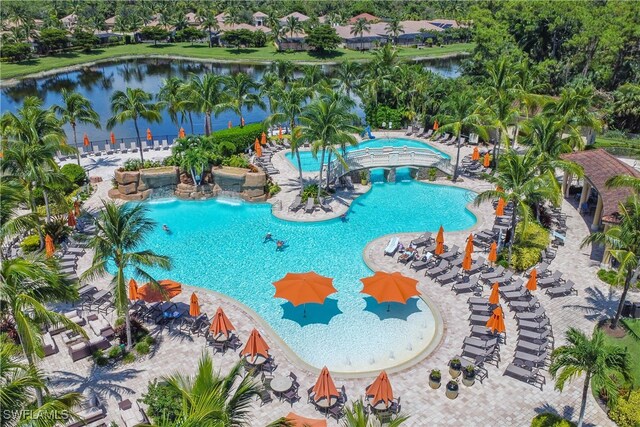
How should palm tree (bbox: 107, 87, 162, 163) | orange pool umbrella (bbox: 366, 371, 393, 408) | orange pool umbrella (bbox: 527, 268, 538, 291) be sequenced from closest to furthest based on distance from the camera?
1. orange pool umbrella (bbox: 366, 371, 393, 408)
2. orange pool umbrella (bbox: 527, 268, 538, 291)
3. palm tree (bbox: 107, 87, 162, 163)

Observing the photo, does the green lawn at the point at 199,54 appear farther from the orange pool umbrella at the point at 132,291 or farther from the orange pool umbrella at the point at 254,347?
the orange pool umbrella at the point at 254,347

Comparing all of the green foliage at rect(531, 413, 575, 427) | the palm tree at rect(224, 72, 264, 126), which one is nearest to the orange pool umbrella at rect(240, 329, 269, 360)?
the green foliage at rect(531, 413, 575, 427)

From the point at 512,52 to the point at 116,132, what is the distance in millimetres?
49579

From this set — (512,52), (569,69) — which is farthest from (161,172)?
(569,69)

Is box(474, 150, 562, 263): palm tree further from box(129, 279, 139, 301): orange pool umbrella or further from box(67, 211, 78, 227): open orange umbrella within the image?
box(67, 211, 78, 227): open orange umbrella

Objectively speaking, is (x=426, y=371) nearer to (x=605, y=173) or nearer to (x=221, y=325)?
(x=221, y=325)

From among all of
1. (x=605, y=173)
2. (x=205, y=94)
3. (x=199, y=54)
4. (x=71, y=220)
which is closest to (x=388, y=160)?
(x=605, y=173)

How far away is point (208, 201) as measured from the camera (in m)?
38.3

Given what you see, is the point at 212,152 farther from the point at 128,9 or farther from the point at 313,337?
the point at 128,9

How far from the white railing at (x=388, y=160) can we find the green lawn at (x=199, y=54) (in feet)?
238

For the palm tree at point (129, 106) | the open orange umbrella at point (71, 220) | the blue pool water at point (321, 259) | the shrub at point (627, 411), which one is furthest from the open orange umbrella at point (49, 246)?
the shrub at point (627, 411)

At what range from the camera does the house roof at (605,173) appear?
28.2m

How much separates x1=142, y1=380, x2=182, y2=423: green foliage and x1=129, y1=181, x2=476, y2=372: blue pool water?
643cm

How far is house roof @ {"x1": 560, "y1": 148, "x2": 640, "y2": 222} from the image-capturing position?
92.4 ft
